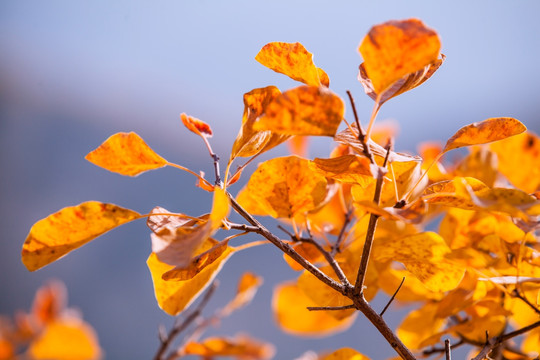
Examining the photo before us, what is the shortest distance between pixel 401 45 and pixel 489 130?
0.11 meters

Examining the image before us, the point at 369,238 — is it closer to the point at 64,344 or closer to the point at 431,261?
the point at 431,261

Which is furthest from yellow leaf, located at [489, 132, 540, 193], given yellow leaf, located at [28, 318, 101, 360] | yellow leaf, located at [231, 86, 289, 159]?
yellow leaf, located at [28, 318, 101, 360]

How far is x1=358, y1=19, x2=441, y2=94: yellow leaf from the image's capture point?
265 millimetres

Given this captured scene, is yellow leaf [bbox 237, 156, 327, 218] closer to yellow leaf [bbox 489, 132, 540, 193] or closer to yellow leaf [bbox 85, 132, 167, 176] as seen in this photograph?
yellow leaf [bbox 85, 132, 167, 176]

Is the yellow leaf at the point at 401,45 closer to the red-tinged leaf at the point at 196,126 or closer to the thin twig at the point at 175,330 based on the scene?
the red-tinged leaf at the point at 196,126

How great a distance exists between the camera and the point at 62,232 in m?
0.33

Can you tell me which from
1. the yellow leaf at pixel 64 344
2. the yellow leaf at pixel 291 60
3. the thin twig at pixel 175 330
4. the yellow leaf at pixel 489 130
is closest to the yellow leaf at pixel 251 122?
the yellow leaf at pixel 291 60

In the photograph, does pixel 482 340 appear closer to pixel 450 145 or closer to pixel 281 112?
pixel 450 145

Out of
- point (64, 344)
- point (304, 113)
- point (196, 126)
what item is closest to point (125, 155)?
point (196, 126)

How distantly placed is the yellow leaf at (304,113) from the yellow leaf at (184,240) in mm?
54

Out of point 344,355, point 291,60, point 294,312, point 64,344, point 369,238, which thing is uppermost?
point 291,60

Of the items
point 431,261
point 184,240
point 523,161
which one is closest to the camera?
point 184,240

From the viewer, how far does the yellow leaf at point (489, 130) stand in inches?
12.8

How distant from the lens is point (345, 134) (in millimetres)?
335
